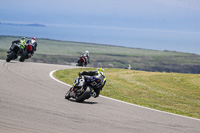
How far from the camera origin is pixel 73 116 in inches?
368

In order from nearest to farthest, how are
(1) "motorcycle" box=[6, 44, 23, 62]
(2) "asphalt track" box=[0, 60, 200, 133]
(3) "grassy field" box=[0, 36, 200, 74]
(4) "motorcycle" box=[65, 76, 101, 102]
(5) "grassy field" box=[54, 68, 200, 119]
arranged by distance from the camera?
(2) "asphalt track" box=[0, 60, 200, 133] < (4) "motorcycle" box=[65, 76, 101, 102] < (5) "grassy field" box=[54, 68, 200, 119] < (1) "motorcycle" box=[6, 44, 23, 62] < (3) "grassy field" box=[0, 36, 200, 74]

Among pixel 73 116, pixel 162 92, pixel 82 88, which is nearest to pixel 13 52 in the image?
pixel 162 92

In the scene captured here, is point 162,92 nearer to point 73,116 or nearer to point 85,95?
point 85,95

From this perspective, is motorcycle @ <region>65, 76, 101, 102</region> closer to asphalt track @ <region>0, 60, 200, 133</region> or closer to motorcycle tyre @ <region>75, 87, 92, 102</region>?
motorcycle tyre @ <region>75, 87, 92, 102</region>

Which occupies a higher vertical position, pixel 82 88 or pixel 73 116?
pixel 82 88

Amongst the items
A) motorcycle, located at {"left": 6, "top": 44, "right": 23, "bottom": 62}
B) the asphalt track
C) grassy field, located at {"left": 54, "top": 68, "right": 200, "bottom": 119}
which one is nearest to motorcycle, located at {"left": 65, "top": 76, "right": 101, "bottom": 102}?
the asphalt track

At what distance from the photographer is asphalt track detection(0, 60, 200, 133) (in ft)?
26.7

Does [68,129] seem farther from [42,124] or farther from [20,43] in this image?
[20,43]

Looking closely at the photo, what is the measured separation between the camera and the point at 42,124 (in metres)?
8.17

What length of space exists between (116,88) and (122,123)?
780 centimetres

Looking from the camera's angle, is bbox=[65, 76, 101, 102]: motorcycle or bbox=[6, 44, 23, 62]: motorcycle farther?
bbox=[6, 44, 23, 62]: motorcycle

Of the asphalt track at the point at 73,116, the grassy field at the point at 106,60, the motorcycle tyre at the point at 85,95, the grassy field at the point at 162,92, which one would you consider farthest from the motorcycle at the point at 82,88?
the grassy field at the point at 106,60

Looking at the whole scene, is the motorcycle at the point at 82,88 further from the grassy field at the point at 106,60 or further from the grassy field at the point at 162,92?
the grassy field at the point at 106,60

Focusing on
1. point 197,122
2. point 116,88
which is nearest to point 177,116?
point 197,122
